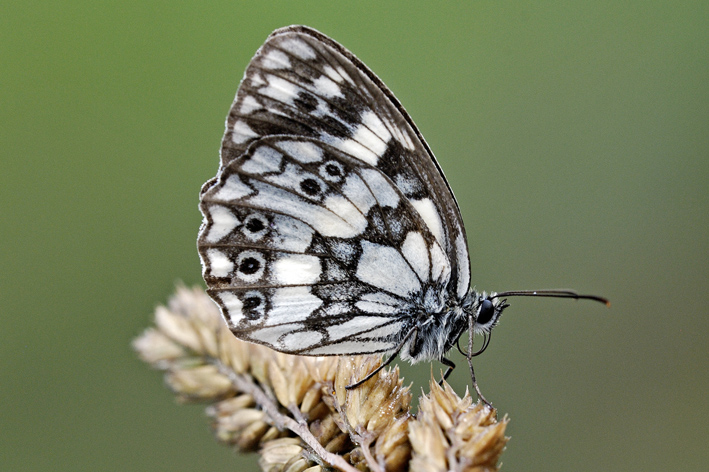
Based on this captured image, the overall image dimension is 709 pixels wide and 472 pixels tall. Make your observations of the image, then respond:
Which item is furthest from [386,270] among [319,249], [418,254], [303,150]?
[303,150]

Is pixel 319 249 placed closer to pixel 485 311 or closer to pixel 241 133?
pixel 241 133

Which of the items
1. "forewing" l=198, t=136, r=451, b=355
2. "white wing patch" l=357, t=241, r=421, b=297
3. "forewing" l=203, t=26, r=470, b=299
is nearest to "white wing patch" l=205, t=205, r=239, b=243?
"forewing" l=198, t=136, r=451, b=355

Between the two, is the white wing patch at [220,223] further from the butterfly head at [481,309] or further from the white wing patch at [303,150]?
the butterfly head at [481,309]

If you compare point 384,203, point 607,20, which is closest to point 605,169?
point 607,20

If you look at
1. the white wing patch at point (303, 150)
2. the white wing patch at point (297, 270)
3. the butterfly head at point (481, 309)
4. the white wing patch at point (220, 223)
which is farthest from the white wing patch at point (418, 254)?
the white wing patch at point (220, 223)

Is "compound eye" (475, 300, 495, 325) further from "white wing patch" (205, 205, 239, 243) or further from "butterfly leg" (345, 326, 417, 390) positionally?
"white wing patch" (205, 205, 239, 243)
